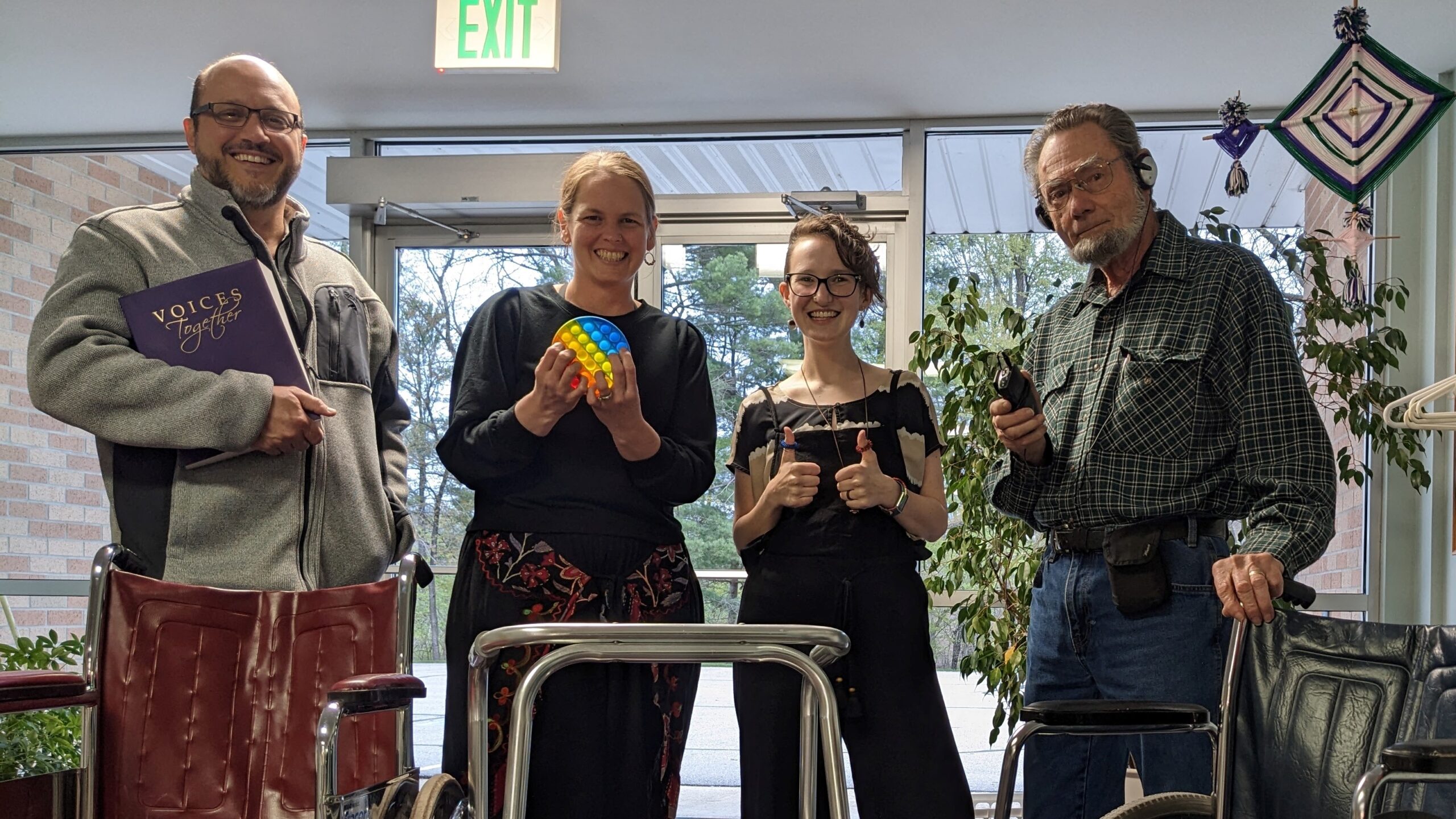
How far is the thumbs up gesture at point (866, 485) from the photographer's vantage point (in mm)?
Answer: 2027

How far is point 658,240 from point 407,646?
9.71ft

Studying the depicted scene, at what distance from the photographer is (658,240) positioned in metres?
4.81

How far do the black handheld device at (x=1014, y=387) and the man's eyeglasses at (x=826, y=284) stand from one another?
1.04 ft

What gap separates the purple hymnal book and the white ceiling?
2.04m

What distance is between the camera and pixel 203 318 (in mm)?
2031

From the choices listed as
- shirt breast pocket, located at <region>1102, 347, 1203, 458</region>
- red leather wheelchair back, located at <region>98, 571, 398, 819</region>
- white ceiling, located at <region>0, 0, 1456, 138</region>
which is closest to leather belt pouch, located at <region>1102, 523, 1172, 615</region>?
shirt breast pocket, located at <region>1102, 347, 1203, 458</region>

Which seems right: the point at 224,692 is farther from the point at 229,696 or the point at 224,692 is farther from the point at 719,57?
the point at 719,57

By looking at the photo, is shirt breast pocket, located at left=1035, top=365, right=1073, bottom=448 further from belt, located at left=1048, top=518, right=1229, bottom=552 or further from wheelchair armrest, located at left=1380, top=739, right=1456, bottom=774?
wheelchair armrest, located at left=1380, top=739, right=1456, bottom=774

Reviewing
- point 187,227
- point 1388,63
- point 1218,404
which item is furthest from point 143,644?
point 1388,63

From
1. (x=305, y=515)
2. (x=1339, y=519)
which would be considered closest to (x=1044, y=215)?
(x=305, y=515)

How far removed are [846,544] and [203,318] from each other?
113 cm

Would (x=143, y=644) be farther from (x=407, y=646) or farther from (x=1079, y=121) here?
(x=1079, y=121)

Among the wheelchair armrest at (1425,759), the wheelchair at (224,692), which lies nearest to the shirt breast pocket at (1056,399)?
the wheelchair armrest at (1425,759)

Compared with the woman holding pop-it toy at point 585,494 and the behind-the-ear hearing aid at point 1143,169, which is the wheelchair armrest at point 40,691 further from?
the behind-the-ear hearing aid at point 1143,169
